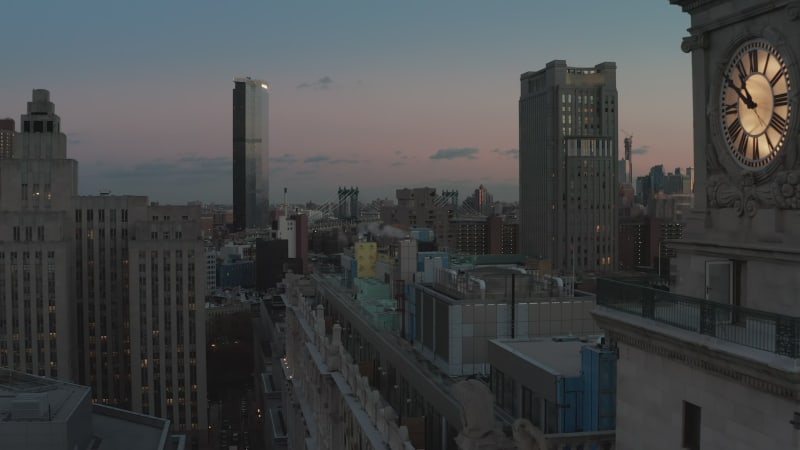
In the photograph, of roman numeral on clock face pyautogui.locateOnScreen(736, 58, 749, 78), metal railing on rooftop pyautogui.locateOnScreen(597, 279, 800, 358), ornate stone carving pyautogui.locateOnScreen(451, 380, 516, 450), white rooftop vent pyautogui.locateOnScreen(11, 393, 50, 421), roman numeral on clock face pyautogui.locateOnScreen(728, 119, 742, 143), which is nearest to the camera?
metal railing on rooftop pyautogui.locateOnScreen(597, 279, 800, 358)

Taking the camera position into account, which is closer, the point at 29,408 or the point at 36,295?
the point at 29,408

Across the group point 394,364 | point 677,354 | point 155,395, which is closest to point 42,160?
point 155,395

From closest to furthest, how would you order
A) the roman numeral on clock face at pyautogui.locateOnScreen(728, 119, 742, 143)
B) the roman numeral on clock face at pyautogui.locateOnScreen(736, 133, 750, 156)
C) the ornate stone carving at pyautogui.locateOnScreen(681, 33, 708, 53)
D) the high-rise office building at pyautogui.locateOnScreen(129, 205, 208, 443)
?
the roman numeral on clock face at pyautogui.locateOnScreen(736, 133, 750, 156)
the roman numeral on clock face at pyautogui.locateOnScreen(728, 119, 742, 143)
the ornate stone carving at pyautogui.locateOnScreen(681, 33, 708, 53)
the high-rise office building at pyautogui.locateOnScreen(129, 205, 208, 443)

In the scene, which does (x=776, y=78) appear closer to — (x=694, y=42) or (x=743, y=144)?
(x=743, y=144)

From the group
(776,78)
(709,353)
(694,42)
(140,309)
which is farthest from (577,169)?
(709,353)

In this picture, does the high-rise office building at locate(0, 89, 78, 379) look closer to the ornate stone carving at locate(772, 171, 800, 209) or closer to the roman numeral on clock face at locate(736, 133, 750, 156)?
the roman numeral on clock face at locate(736, 133, 750, 156)

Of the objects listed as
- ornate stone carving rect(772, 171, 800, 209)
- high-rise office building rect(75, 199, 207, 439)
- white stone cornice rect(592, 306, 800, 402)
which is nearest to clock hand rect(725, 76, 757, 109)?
ornate stone carving rect(772, 171, 800, 209)
